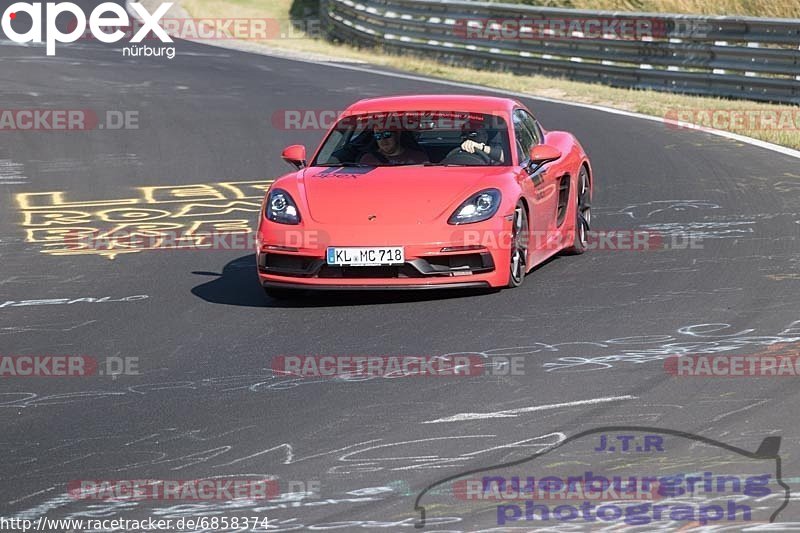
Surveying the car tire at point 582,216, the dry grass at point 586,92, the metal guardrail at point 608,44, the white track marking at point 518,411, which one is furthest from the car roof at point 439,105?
the metal guardrail at point 608,44

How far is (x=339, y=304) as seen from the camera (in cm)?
979

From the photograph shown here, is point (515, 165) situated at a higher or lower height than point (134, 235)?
higher

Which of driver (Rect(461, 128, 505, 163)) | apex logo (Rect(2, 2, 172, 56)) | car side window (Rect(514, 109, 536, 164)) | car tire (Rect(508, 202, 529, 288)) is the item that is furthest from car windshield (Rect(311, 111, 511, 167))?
apex logo (Rect(2, 2, 172, 56))

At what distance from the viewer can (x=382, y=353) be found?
8.19 m

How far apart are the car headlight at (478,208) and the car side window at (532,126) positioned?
1649 mm

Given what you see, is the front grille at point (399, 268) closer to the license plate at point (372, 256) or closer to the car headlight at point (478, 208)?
the license plate at point (372, 256)

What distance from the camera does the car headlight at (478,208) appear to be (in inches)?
384

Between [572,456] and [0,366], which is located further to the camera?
[0,366]

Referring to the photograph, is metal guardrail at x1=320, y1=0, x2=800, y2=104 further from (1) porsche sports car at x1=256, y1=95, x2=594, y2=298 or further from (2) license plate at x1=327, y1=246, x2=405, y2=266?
(2) license plate at x1=327, y1=246, x2=405, y2=266

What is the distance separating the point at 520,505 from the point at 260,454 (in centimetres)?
131

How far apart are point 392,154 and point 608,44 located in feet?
49.3

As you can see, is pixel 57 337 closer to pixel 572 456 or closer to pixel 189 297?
pixel 189 297

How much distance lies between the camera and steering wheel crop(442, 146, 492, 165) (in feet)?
34.7

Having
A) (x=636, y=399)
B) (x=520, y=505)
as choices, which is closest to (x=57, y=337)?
(x=636, y=399)
